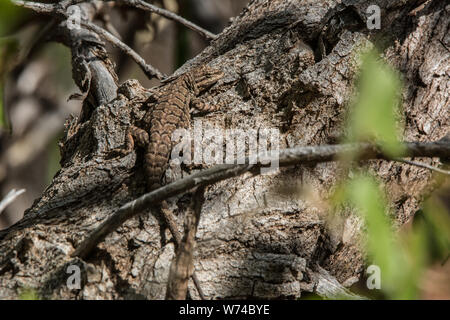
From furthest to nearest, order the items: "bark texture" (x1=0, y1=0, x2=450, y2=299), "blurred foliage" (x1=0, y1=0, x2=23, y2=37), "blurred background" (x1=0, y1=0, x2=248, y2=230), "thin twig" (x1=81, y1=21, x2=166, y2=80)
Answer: "blurred background" (x1=0, y1=0, x2=248, y2=230), "thin twig" (x1=81, y1=21, x2=166, y2=80), "bark texture" (x1=0, y1=0, x2=450, y2=299), "blurred foliage" (x1=0, y1=0, x2=23, y2=37)

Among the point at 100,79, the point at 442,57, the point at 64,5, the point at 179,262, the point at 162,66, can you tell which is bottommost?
the point at 179,262

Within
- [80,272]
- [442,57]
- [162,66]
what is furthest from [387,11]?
[162,66]

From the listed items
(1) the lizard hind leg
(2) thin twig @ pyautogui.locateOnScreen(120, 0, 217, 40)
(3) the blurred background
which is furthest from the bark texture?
(3) the blurred background

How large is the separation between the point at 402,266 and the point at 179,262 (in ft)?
4.47

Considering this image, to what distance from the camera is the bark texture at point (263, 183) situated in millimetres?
2406

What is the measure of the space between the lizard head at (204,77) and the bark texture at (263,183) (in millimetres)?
70

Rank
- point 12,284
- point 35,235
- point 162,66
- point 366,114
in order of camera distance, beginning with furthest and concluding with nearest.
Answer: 1. point 162,66
2. point 35,235
3. point 12,284
4. point 366,114

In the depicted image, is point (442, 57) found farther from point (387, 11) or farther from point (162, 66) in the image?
point (162, 66)

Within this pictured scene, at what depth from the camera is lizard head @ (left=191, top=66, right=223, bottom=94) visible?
350 centimetres

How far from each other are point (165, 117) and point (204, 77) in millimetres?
440

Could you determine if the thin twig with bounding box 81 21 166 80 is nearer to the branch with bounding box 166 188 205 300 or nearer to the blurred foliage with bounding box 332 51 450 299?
the branch with bounding box 166 188 205 300

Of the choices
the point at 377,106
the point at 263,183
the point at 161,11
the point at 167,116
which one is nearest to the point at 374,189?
the point at 377,106

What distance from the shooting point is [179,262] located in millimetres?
2189

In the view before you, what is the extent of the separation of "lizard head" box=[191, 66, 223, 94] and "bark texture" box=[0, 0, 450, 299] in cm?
7
